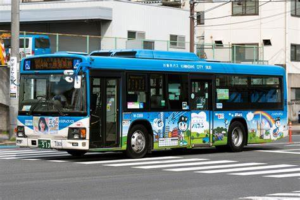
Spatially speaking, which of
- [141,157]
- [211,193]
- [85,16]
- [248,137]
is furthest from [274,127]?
[85,16]

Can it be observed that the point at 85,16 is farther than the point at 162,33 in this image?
No

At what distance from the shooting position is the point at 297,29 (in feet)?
180

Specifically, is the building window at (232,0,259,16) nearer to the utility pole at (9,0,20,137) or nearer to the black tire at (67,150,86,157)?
the utility pole at (9,0,20,137)

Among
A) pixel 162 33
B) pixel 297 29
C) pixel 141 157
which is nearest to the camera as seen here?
pixel 141 157

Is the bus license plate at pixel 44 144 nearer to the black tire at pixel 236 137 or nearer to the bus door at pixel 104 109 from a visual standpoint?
the bus door at pixel 104 109

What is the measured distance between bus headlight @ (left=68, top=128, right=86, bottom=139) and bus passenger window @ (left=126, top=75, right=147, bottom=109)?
1833 mm

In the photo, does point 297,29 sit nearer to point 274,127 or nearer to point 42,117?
point 274,127

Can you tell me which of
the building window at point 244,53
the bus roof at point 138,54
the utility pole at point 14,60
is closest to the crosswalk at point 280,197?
the bus roof at point 138,54

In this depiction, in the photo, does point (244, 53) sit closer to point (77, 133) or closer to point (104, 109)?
point (104, 109)

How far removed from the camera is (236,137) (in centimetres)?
2397

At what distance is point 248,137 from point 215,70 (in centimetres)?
289

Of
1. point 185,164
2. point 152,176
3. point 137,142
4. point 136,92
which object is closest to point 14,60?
point 136,92

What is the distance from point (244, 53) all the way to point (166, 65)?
25.7m

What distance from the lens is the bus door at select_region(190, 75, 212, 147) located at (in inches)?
872
